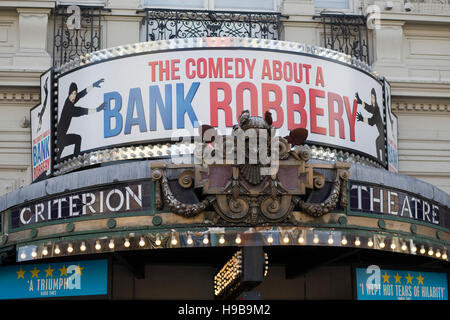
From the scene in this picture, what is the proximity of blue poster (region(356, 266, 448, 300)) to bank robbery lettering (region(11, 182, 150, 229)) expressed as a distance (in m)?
4.64

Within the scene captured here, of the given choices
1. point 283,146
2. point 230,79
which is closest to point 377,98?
point 230,79

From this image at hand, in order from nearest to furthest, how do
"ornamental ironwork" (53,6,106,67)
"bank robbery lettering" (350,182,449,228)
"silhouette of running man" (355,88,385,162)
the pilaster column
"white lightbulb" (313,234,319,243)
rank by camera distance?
"white lightbulb" (313,234,319,243)
"bank robbery lettering" (350,182,449,228)
"silhouette of running man" (355,88,385,162)
"ornamental ironwork" (53,6,106,67)
the pilaster column

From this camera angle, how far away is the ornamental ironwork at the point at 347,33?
2011 cm

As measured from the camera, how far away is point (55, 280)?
15789 millimetres

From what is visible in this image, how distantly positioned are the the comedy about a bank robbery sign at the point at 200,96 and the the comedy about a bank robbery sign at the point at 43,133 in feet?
1.90

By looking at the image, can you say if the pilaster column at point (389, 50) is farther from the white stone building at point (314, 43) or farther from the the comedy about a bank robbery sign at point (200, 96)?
the the comedy about a bank robbery sign at point (200, 96)

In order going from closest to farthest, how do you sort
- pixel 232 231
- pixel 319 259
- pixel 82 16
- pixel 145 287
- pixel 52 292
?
pixel 232 231 < pixel 52 292 < pixel 319 259 < pixel 145 287 < pixel 82 16

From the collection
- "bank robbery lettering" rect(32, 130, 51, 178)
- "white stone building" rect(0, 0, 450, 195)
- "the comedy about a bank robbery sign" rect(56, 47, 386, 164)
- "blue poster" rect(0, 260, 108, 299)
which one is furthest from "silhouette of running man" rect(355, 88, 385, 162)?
"bank robbery lettering" rect(32, 130, 51, 178)

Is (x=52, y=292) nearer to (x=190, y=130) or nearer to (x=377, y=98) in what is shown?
(x=190, y=130)

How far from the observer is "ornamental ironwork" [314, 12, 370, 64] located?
20.1 meters

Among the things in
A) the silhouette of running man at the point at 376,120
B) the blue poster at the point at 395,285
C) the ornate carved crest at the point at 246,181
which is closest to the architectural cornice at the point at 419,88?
the silhouette of running man at the point at 376,120

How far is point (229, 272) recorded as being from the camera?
1527cm

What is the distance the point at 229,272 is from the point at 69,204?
285cm

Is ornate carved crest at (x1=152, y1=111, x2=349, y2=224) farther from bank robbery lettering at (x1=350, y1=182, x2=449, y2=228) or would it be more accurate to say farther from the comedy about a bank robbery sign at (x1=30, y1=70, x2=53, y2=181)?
the comedy about a bank robbery sign at (x1=30, y1=70, x2=53, y2=181)
